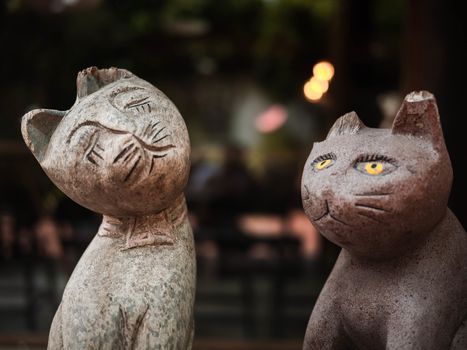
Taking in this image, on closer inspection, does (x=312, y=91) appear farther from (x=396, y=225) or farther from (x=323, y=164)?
(x=396, y=225)

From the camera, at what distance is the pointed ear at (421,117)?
201 centimetres

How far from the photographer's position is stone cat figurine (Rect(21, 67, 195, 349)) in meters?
2.04

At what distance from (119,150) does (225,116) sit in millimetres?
2310

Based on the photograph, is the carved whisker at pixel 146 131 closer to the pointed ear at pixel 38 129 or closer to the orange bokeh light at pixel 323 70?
the pointed ear at pixel 38 129

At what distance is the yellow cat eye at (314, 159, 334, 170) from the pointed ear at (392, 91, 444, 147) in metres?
0.19

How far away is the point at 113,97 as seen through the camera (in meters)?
2.14

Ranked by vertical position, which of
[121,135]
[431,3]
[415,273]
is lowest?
[415,273]

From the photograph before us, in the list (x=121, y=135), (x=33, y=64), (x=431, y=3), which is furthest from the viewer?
(x=33, y=64)

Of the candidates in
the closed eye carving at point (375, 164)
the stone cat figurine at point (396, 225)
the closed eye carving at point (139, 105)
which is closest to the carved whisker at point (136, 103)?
the closed eye carving at point (139, 105)

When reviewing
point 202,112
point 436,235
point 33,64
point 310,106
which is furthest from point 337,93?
point 436,235

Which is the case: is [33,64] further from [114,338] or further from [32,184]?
[114,338]

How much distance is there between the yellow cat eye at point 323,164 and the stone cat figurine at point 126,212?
0.34 meters

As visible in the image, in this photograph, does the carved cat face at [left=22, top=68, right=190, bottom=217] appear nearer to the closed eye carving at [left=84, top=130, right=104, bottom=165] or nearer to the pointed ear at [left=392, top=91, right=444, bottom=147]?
the closed eye carving at [left=84, top=130, right=104, bottom=165]

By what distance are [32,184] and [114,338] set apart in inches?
85.7
